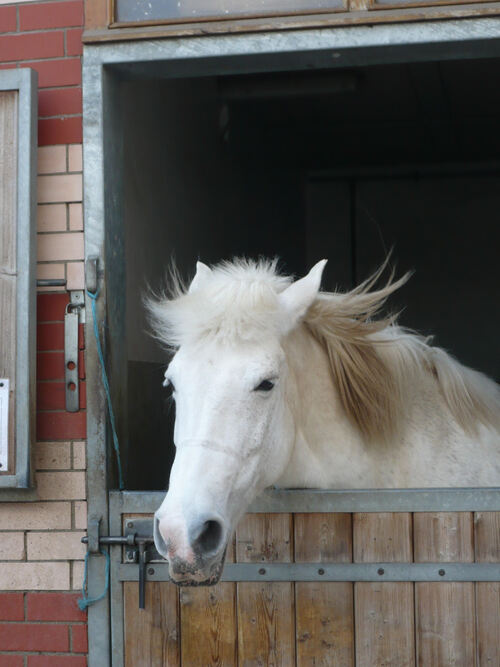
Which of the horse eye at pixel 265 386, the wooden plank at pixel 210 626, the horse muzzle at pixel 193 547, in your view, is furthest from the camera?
the wooden plank at pixel 210 626

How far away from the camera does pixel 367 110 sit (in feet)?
22.4

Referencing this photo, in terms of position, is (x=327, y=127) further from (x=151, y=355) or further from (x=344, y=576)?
(x=344, y=576)

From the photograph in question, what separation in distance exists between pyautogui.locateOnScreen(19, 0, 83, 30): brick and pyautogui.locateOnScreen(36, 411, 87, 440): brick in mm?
1318

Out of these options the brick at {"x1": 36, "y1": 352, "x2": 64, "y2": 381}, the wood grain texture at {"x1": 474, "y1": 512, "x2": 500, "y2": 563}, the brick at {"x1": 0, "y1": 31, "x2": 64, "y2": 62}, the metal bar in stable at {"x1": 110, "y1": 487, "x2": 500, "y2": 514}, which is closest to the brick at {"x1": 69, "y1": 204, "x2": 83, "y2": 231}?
the brick at {"x1": 36, "y1": 352, "x2": 64, "y2": 381}

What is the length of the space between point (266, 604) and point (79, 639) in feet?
2.09

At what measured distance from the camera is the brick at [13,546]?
2.92m

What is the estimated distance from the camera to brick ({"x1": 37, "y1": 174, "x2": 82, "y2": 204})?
2.99m

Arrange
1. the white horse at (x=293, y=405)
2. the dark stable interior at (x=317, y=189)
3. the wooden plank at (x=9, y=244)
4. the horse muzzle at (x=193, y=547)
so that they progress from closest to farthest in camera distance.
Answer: the horse muzzle at (x=193, y=547), the white horse at (x=293, y=405), the wooden plank at (x=9, y=244), the dark stable interior at (x=317, y=189)

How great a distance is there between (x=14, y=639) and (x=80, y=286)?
119cm

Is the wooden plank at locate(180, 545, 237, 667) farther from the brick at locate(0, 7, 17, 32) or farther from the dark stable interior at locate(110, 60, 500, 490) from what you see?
the brick at locate(0, 7, 17, 32)

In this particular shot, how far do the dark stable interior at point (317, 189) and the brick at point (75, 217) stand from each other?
0.34 metres

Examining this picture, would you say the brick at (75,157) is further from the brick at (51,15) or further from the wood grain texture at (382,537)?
the wood grain texture at (382,537)

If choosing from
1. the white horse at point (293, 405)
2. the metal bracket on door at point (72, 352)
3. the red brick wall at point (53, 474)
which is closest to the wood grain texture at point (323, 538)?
the white horse at point (293, 405)

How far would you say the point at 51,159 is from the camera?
9.89 feet
